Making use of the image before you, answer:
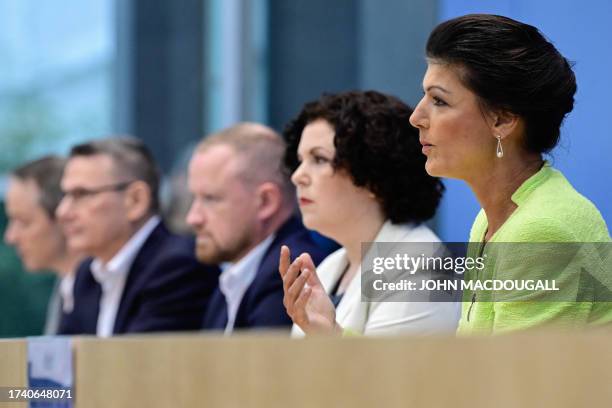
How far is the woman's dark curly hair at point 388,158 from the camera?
3.20m

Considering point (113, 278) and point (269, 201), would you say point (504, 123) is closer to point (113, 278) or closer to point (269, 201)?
point (269, 201)

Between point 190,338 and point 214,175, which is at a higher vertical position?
point 190,338

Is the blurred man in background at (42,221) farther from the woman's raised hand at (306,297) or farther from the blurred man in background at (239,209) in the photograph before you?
the woman's raised hand at (306,297)

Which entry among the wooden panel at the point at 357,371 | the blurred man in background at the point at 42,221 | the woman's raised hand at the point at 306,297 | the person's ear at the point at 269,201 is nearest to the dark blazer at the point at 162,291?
the person's ear at the point at 269,201

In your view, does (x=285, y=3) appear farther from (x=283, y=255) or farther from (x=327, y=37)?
(x=283, y=255)

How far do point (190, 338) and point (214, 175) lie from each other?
8.99 feet

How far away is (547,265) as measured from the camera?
2.29 m

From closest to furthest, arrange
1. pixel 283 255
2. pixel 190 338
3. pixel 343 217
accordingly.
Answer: pixel 190 338
pixel 283 255
pixel 343 217

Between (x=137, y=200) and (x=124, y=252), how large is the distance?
0.33m

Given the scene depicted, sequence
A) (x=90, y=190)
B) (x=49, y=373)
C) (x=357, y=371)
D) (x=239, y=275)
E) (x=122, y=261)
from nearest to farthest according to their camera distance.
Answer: (x=357, y=371)
(x=49, y=373)
(x=239, y=275)
(x=122, y=261)
(x=90, y=190)

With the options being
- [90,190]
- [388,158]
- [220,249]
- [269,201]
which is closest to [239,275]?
[220,249]

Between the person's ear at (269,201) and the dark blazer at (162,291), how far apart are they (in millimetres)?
643

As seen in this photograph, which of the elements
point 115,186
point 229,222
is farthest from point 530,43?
point 115,186

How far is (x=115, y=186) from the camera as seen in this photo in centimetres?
518
